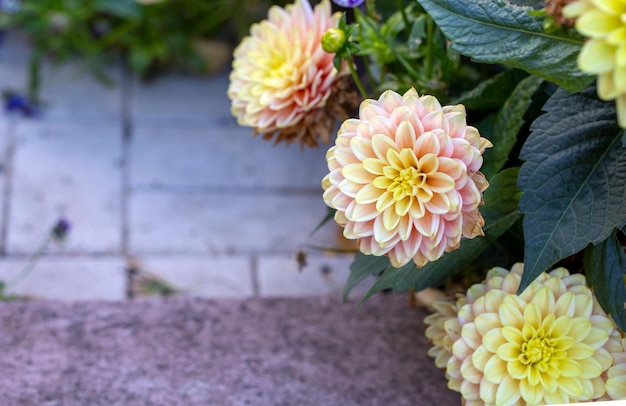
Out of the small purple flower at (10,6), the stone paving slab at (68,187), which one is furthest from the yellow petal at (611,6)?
the small purple flower at (10,6)

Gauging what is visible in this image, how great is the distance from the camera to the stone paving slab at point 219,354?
1.13m

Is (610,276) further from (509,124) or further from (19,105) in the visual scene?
(19,105)

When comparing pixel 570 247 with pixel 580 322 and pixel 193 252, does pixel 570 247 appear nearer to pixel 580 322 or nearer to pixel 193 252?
pixel 580 322

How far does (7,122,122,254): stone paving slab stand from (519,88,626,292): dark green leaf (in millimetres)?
1224

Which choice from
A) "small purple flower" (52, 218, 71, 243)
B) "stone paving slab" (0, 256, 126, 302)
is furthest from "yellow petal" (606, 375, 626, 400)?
"small purple flower" (52, 218, 71, 243)

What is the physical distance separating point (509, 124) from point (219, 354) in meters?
0.54

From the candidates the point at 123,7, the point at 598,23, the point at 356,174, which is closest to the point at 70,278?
the point at 123,7

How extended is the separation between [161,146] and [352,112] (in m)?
1.13

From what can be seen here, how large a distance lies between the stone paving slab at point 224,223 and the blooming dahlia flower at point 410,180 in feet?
3.59

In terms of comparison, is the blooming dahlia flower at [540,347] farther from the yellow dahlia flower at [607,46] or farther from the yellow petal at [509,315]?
the yellow dahlia flower at [607,46]

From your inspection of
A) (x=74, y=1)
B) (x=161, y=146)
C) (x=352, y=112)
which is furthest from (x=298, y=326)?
(x=74, y=1)

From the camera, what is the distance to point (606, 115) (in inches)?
36.0

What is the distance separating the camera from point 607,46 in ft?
1.95

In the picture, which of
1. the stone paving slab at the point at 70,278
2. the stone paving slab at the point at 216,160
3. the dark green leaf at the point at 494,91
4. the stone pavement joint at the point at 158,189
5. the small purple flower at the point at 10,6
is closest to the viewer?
the dark green leaf at the point at 494,91
